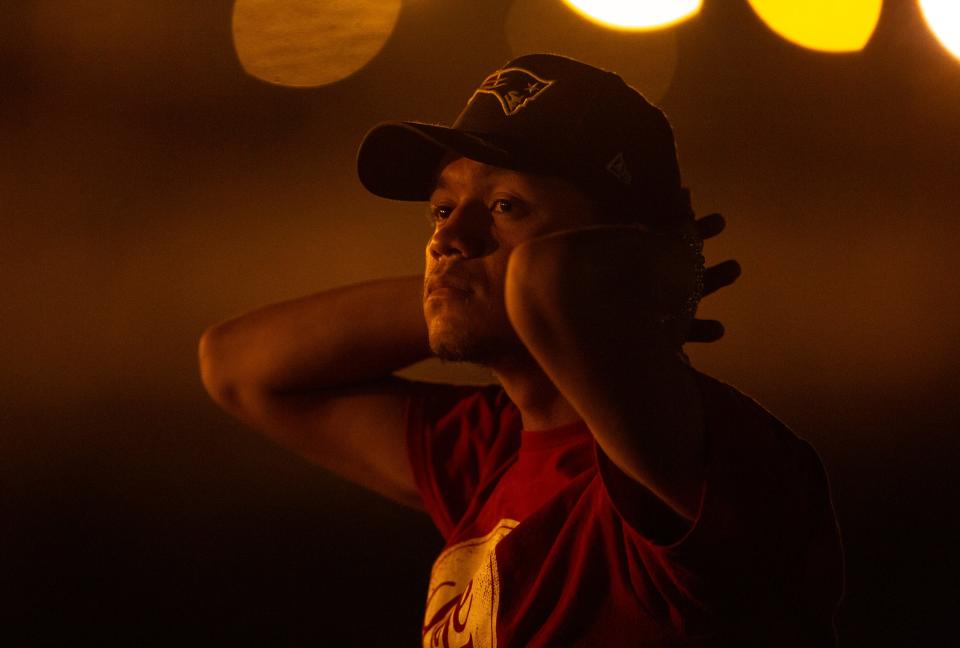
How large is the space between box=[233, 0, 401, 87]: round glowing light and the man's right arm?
1.34 metres

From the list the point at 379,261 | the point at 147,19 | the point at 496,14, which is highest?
the point at 147,19

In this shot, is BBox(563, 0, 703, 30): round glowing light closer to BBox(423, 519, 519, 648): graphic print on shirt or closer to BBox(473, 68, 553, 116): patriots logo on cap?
BBox(473, 68, 553, 116): patriots logo on cap

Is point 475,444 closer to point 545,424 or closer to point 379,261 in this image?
point 545,424

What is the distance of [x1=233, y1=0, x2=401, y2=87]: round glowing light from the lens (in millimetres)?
2318

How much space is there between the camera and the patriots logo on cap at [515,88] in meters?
0.89

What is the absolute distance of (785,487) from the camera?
1.87 ft

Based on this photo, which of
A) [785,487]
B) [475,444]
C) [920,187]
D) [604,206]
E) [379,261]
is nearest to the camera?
[785,487]

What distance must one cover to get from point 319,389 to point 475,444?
0.74 feet

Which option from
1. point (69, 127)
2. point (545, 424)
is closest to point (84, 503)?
point (69, 127)

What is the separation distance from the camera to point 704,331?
2.98 ft

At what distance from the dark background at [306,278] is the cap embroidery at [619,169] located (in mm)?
1397

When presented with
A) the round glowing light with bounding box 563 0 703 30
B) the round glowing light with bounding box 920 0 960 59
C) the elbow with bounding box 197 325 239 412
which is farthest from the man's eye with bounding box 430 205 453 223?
the round glowing light with bounding box 920 0 960 59

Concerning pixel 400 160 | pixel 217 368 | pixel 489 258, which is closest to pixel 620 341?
pixel 489 258

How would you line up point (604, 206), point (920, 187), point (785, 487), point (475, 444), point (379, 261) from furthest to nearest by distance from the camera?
1. point (379, 261)
2. point (920, 187)
3. point (475, 444)
4. point (604, 206)
5. point (785, 487)
